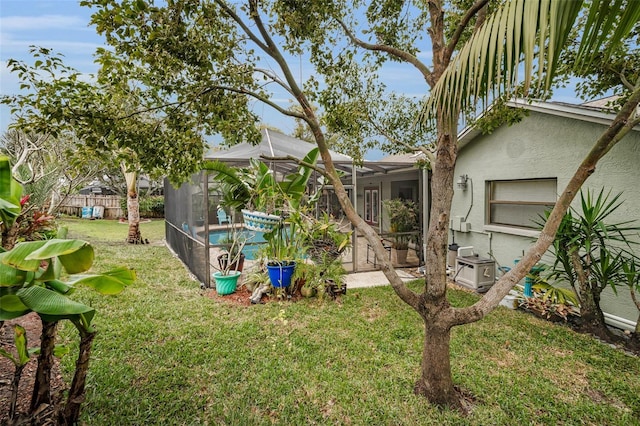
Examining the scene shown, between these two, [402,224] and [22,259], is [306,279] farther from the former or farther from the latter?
[22,259]

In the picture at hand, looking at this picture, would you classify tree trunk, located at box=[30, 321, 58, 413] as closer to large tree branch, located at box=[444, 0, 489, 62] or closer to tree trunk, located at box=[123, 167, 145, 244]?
large tree branch, located at box=[444, 0, 489, 62]

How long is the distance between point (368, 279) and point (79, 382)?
619 centimetres

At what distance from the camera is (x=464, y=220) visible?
26.0 ft

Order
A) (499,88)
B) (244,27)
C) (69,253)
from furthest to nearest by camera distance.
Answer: (244,27) < (69,253) < (499,88)

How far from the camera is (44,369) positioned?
235 centimetres

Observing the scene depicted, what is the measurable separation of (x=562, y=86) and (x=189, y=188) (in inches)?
308

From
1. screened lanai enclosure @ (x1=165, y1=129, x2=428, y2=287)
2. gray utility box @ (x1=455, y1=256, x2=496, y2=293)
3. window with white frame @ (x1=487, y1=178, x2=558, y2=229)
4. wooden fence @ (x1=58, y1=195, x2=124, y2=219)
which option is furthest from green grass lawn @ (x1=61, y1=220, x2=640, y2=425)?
wooden fence @ (x1=58, y1=195, x2=124, y2=219)

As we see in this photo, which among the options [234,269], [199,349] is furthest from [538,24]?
[234,269]

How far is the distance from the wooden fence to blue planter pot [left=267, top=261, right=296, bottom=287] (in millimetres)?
22167

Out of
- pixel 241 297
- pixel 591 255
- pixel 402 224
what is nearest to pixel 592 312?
pixel 591 255

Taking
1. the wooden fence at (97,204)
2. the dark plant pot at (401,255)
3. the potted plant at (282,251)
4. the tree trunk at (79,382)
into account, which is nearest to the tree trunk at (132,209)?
the potted plant at (282,251)

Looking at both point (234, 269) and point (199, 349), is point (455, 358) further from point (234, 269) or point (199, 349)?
point (234, 269)

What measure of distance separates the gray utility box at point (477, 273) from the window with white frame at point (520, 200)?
1.04m

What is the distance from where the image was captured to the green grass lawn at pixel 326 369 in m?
2.89
